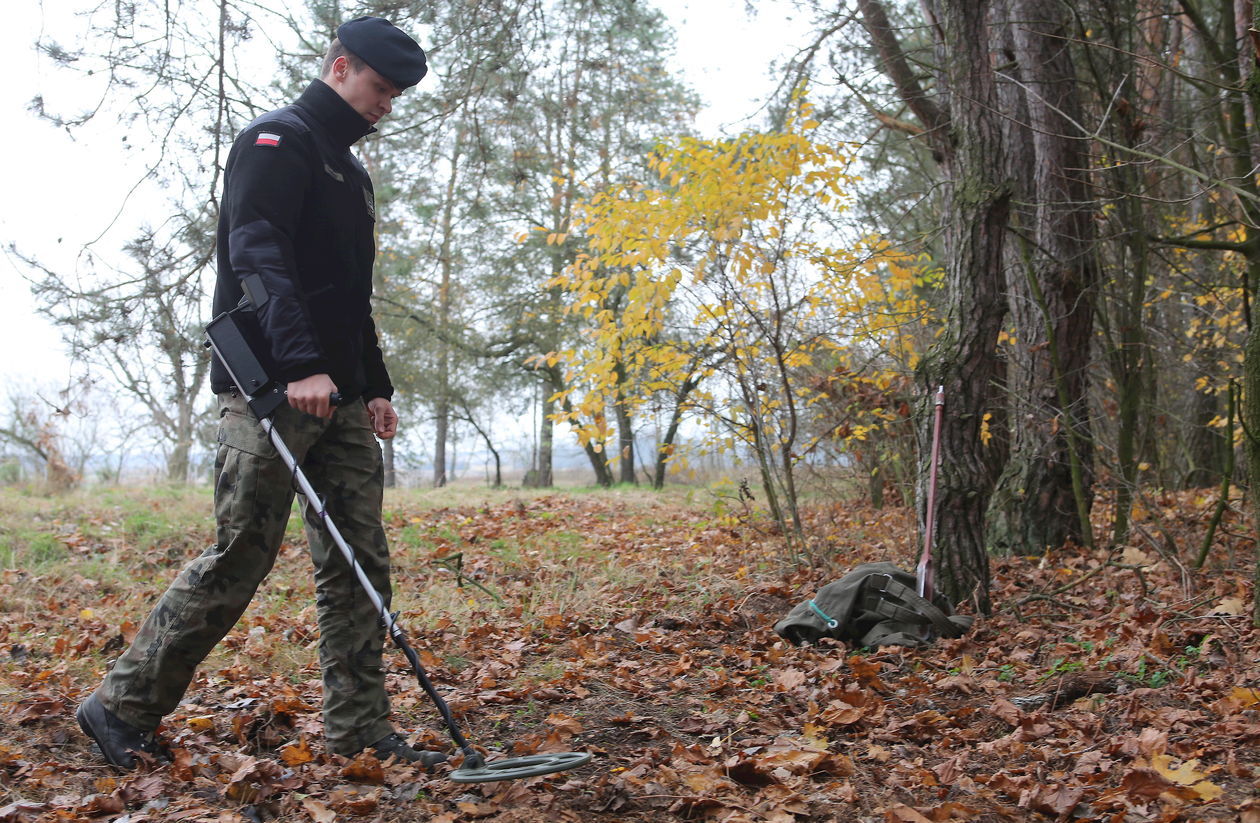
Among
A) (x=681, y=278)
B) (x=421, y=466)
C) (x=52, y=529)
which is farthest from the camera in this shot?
(x=421, y=466)

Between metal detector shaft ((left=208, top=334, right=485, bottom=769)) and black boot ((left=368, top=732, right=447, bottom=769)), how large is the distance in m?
0.13

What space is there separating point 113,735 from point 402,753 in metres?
0.88

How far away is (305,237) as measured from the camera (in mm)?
2998

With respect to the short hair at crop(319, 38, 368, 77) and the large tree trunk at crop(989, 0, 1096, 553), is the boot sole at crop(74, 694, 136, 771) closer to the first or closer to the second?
the short hair at crop(319, 38, 368, 77)

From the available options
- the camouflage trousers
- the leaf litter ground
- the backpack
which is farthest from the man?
the backpack

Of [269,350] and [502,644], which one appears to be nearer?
[269,350]

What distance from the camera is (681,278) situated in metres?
6.30

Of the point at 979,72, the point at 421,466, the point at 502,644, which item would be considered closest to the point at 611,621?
the point at 502,644

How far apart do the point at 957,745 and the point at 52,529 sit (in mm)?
7645

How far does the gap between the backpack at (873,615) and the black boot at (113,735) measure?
2982 millimetres

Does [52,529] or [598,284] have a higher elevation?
[598,284]

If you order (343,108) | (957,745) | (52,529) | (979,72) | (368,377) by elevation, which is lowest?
(957,745)

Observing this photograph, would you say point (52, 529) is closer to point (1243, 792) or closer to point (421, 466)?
point (1243, 792)

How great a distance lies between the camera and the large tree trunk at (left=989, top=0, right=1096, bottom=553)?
6.88 m
